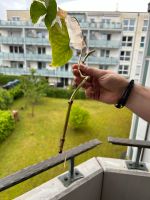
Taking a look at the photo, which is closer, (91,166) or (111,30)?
(91,166)

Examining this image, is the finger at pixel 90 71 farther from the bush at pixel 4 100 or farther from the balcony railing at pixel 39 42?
the balcony railing at pixel 39 42

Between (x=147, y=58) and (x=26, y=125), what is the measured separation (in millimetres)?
4220

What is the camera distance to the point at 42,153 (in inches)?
169

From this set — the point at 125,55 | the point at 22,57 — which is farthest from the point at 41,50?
the point at 125,55

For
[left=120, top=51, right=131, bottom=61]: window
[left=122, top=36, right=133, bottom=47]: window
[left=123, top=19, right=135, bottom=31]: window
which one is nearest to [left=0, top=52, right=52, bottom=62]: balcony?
[left=120, top=51, right=131, bottom=61]: window

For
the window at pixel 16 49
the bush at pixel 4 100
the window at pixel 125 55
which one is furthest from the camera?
the window at pixel 16 49

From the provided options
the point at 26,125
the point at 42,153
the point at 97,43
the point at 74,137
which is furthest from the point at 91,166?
the point at 97,43

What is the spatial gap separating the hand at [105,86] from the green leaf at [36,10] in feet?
0.74

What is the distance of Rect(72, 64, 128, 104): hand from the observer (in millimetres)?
514

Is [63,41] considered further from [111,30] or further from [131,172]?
[111,30]

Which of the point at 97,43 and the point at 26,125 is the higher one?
the point at 97,43

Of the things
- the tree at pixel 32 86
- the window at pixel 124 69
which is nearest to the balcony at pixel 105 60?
the window at pixel 124 69

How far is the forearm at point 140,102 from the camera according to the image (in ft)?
1.91

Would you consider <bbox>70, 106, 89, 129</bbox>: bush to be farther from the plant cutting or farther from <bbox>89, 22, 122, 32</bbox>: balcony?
<bbox>89, 22, 122, 32</bbox>: balcony
